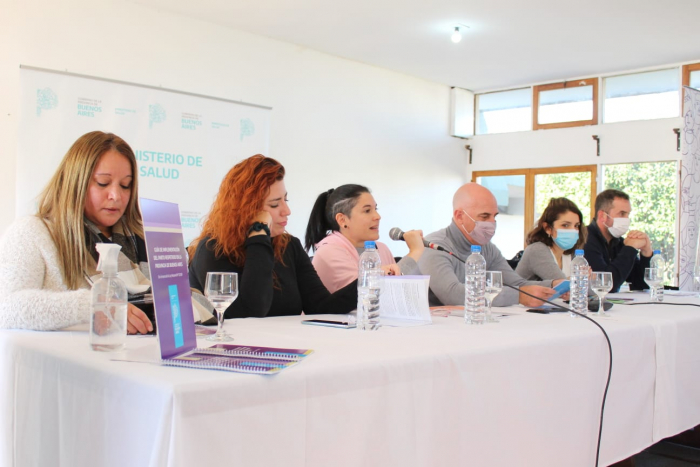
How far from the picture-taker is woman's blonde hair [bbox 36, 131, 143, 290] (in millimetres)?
1685

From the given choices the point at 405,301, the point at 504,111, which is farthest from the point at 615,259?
the point at 504,111

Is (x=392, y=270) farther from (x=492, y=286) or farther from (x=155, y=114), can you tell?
(x=155, y=114)

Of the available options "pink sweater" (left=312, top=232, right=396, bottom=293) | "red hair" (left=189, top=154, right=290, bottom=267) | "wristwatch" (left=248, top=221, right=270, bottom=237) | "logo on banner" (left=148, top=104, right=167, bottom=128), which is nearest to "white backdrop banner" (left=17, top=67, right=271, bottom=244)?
"logo on banner" (left=148, top=104, right=167, bottom=128)

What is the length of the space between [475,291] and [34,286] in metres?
1.26

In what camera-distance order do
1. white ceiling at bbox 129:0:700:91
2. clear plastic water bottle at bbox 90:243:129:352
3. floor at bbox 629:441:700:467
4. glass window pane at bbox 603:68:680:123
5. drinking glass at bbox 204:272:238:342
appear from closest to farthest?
clear plastic water bottle at bbox 90:243:129:352, drinking glass at bbox 204:272:238:342, floor at bbox 629:441:700:467, white ceiling at bbox 129:0:700:91, glass window pane at bbox 603:68:680:123

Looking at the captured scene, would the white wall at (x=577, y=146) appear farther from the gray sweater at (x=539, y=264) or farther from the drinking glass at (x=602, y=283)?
the drinking glass at (x=602, y=283)

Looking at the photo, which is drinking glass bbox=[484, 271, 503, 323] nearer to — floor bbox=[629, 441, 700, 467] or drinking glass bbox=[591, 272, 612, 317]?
Result: drinking glass bbox=[591, 272, 612, 317]

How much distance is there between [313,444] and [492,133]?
809 centimetres

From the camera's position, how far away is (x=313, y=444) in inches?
44.6

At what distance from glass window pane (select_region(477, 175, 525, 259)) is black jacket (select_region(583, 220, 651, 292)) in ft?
14.2

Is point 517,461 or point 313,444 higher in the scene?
point 313,444

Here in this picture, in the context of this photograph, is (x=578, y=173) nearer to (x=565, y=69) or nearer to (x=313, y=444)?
(x=565, y=69)

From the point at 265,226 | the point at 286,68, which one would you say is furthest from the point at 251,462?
the point at 286,68

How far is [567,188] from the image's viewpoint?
807 centimetres
